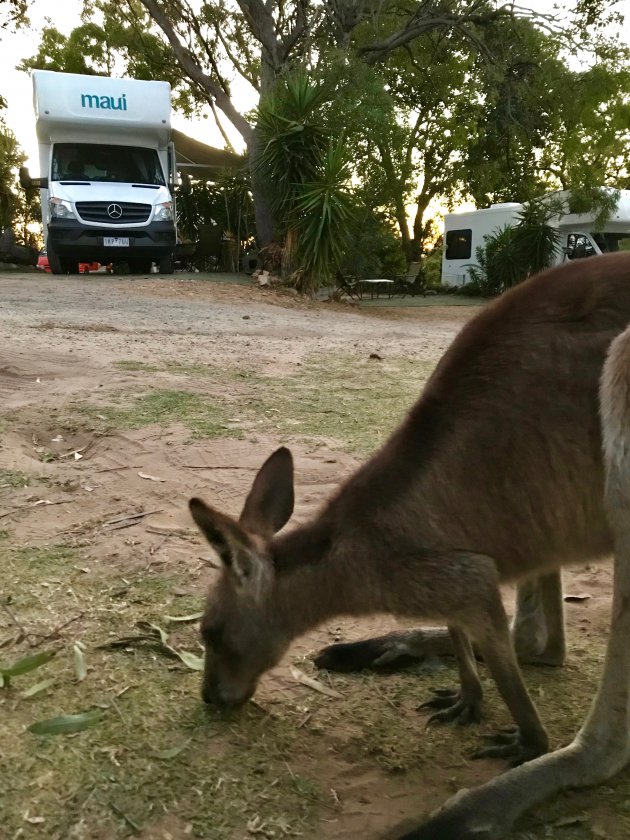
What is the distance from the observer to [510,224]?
62.2ft

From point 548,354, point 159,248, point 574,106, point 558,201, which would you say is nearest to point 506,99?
point 574,106

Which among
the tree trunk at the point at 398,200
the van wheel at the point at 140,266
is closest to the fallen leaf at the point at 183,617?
the van wheel at the point at 140,266

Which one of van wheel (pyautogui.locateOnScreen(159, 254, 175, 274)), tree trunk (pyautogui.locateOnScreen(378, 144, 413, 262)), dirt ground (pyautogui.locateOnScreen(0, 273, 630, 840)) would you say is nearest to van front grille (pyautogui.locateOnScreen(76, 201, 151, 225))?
van wheel (pyautogui.locateOnScreen(159, 254, 175, 274))

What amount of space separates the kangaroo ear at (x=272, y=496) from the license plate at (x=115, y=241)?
37.7 feet

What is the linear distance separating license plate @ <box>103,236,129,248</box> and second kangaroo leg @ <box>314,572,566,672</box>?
37.9 ft

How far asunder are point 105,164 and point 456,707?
13.1 m

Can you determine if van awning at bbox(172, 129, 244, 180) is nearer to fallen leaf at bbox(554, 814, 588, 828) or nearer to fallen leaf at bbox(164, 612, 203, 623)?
fallen leaf at bbox(164, 612, 203, 623)

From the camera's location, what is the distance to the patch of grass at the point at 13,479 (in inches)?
124

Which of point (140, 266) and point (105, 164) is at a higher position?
point (105, 164)

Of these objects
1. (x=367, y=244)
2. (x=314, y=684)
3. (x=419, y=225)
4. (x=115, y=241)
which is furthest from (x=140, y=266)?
(x=314, y=684)

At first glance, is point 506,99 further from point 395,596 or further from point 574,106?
point 395,596

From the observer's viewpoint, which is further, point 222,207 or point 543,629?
point 222,207

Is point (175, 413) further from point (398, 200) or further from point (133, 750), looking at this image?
point (398, 200)

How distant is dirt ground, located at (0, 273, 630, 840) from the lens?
1.57 metres
